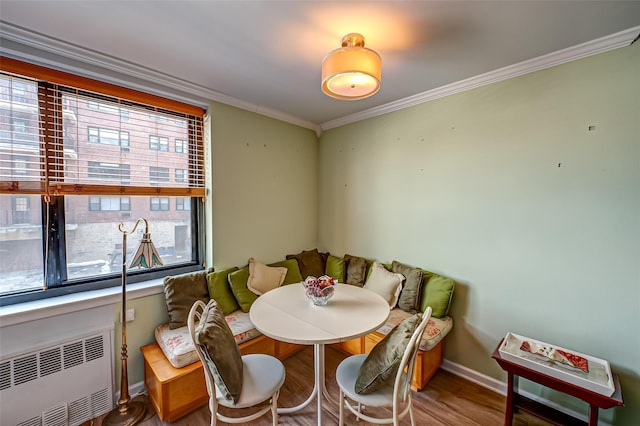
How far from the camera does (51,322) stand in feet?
5.56

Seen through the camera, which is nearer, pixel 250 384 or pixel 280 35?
pixel 250 384

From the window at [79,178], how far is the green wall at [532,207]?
7.29ft

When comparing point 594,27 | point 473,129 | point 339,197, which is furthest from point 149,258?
point 594,27

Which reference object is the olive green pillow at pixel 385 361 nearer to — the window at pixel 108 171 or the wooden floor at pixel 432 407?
the wooden floor at pixel 432 407

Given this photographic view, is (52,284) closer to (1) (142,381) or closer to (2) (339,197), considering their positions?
(1) (142,381)

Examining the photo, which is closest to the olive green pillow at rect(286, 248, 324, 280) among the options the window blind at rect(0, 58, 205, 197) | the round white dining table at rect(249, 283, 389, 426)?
the round white dining table at rect(249, 283, 389, 426)

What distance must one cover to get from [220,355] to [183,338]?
0.90 m

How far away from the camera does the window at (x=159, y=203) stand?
234 centimetres

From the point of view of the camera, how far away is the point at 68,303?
1.75 metres

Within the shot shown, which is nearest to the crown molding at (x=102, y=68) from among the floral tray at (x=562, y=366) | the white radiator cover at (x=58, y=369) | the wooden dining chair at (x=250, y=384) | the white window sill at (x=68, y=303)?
the white window sill at (x=68, y=303)

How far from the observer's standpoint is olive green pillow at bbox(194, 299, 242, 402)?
4.23 feet

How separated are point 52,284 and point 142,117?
146 cm

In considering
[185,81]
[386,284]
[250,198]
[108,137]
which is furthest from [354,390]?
[185,81]

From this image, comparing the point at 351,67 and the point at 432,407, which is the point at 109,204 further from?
the point at 432,407
